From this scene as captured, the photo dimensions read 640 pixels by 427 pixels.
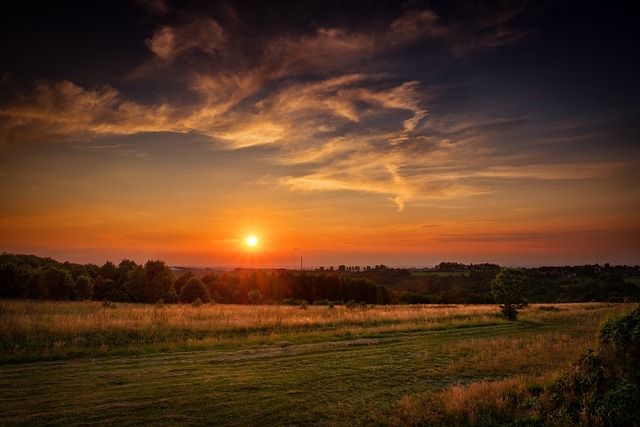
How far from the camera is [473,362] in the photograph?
60.7 feet

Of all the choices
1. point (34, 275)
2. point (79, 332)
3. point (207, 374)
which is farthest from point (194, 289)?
point (207, 374)

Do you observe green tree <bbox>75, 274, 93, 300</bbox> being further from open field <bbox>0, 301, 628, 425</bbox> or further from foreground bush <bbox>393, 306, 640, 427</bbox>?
foreground bush <bbox>393, 306, 640, 427</bbox>

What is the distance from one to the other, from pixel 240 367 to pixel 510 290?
32831 millimetres

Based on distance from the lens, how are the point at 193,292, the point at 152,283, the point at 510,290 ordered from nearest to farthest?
the point at 510,290
the point at 152,283
the point at 193,292

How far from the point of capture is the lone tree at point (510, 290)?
131 ft

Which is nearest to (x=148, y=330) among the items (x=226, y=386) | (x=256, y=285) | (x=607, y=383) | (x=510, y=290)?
(x=226, y=386)

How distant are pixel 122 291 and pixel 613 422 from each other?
303 feet

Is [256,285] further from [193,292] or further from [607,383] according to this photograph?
[607,383]

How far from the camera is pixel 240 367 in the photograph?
17.0 meters

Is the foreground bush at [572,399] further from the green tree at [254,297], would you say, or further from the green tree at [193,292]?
the green tree at [193,292]

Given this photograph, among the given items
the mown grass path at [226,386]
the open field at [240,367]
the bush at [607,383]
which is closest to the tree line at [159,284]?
the open field at [240,367]

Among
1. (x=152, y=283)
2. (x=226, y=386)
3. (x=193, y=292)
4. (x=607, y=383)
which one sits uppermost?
(x=152, y=283)

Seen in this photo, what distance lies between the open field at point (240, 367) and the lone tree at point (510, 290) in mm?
8364

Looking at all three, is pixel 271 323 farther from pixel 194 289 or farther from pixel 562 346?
pixel 194 289
